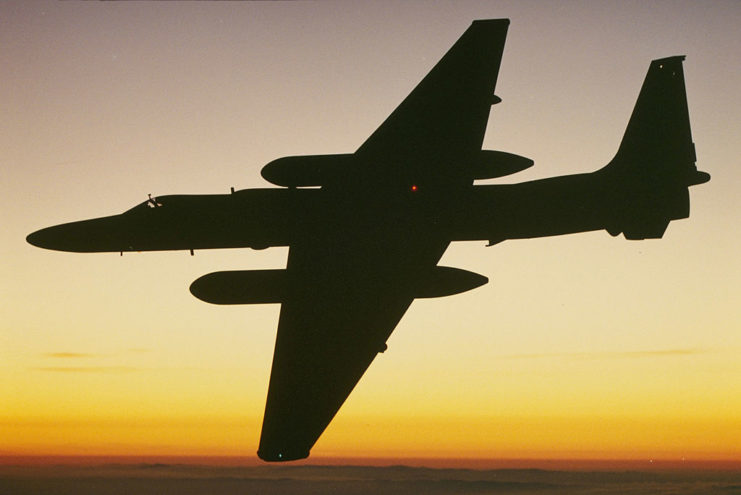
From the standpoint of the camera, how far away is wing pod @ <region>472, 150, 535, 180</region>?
1798 cm

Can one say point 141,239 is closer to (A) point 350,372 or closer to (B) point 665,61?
(A) point 350,372

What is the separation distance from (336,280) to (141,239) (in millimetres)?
6775

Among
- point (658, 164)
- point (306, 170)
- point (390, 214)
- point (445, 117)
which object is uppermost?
point (445, 117)

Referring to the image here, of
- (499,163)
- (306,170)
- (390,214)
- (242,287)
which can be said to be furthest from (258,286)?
(499,163)

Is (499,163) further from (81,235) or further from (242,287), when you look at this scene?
(81,235)

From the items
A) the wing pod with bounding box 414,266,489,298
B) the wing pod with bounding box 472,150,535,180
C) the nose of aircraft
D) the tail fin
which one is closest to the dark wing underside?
the wing pod with bounding box 414,266,489,298

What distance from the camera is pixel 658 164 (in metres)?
20.8

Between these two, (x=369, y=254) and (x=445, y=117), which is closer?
(x=369, y=254)

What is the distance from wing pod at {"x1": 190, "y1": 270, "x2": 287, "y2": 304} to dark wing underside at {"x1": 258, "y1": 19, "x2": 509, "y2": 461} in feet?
1.34

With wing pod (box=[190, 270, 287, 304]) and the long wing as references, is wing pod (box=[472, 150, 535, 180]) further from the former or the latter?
wing pod (box=[190, 270, 287, 304])

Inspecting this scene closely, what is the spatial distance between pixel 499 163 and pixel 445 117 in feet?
8.70

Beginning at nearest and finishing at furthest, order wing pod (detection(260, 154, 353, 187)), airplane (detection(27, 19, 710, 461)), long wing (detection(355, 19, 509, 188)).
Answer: wing pod (detection(260, 154, 353, 187)) → airplane (detection(27, 19, 710, 461)) → long wing (detection(355, 19, 509, 188))

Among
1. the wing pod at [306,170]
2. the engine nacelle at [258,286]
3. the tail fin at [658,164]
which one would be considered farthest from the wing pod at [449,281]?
the tail fin at [658,164]

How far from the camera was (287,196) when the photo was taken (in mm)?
19844
